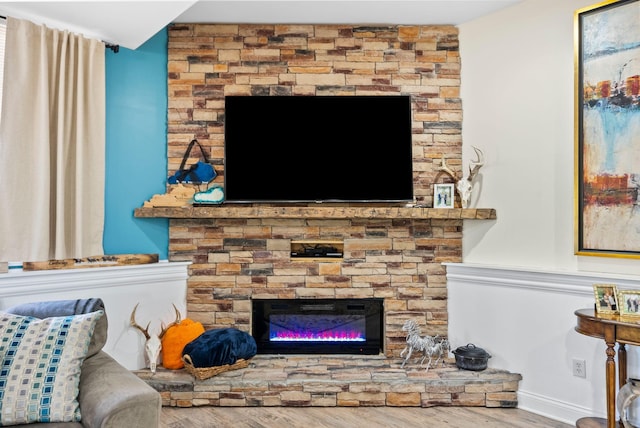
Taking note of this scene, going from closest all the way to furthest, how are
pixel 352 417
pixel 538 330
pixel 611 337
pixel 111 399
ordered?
pixel 111 399, pixel 611 337, pixel 352 417, pixel 538 330

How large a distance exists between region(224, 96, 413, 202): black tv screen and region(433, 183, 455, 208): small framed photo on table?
20 cm

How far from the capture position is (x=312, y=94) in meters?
3.46

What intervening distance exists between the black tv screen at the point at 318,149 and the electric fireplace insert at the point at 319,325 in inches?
32.5

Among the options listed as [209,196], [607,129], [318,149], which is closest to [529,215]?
[607,129]

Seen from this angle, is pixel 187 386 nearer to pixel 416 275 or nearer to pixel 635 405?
pixel 416 275

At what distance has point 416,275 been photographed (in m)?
3.46

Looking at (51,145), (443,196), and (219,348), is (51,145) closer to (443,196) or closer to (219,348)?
(219,348)

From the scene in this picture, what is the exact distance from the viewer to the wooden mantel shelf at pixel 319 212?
3.23 m

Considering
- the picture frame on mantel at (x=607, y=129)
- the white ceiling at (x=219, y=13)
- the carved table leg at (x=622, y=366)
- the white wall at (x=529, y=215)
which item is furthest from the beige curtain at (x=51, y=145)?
the carved table leg at (x=622, y=366)

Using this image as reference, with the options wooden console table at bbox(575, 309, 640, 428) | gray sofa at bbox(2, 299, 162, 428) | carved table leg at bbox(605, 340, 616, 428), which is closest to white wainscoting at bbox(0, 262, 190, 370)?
gray sofa at bbox(2, 299, 162, 428)

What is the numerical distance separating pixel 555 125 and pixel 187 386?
2982 millimetres

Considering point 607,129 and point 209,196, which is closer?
point 607,129

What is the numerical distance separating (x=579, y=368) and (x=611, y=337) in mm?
636

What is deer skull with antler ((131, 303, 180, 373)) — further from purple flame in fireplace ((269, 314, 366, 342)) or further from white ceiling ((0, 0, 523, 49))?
white ceiling ((0, 0, 523, 49))
